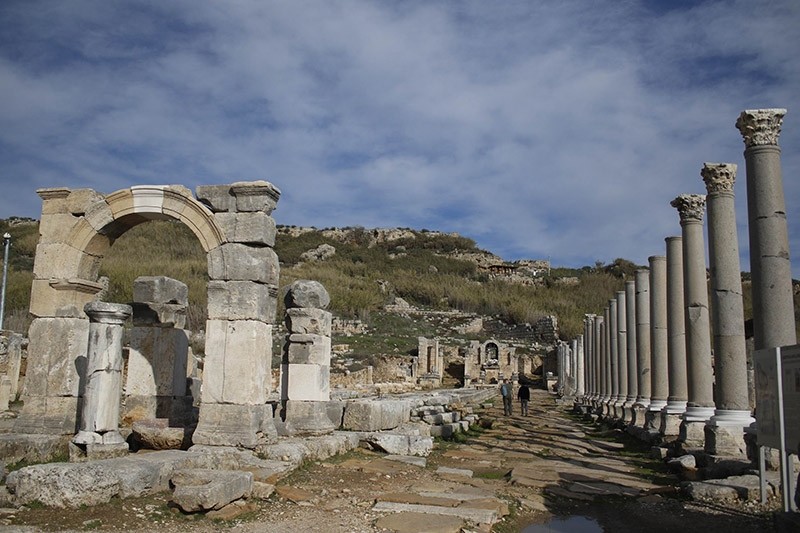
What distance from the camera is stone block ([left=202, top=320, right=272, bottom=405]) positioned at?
31.4 feet

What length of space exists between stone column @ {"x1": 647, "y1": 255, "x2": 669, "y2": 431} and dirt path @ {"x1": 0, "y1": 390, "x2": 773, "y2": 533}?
4298 millimetres

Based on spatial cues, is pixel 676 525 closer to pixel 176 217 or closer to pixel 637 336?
pixel 176 217

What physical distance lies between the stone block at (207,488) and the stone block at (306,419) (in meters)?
3.82

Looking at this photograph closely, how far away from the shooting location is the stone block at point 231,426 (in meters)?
9.29

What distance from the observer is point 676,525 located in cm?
705

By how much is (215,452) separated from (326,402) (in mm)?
3830

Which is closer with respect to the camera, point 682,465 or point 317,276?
point 682,465

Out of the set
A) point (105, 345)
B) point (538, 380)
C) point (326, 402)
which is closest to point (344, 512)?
point (105, 345)

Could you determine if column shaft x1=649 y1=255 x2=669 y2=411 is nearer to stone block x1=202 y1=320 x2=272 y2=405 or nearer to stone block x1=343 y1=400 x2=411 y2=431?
stone block x1=343 y1=400 x2=411 y2=431

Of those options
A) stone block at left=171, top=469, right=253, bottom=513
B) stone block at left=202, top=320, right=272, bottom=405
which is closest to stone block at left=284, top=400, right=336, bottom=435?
stone block at left=202, top=320, right=272, bottom=405

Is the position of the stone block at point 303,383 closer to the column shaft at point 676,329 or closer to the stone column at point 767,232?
the stone column at point 767,232

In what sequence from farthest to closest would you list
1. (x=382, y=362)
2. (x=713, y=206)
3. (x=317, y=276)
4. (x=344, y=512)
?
(x=317, y=276) < (x=382, y=362) < (x=713, y=206) < (x=344, y=512)

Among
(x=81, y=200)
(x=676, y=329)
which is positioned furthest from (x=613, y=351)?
(x=81, y=200)

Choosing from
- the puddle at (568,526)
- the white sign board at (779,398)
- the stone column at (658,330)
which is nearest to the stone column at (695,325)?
the stone column at (658,330)
